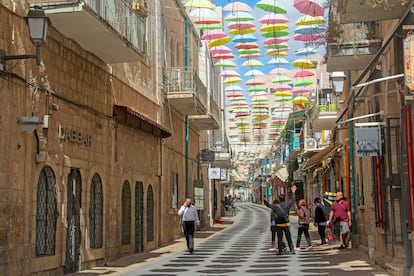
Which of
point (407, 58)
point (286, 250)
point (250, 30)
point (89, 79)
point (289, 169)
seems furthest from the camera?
point (289, 169)

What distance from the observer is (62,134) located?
12.7 meters

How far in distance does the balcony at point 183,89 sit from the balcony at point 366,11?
1155 centimetres

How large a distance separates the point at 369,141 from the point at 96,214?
6.76 metres

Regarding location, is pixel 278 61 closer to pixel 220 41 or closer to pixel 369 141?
pixel 220 41

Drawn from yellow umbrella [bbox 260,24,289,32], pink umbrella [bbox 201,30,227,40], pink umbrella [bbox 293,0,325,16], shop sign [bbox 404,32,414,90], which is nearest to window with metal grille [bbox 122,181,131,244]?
pink umbrella [bbox 293,0,325,16]

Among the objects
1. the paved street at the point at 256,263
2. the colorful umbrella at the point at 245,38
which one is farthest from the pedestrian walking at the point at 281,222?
the colorful umbrella at the point at 245,38

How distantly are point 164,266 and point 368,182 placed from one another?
5.85m

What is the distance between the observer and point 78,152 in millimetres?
13742

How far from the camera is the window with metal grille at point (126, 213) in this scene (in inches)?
684

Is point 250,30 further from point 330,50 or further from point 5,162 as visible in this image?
point 5,162

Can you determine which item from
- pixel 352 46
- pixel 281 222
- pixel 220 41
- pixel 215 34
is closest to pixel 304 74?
pixel 220 41

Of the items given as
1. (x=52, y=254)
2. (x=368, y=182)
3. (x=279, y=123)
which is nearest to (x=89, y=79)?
(x=52, y=254)

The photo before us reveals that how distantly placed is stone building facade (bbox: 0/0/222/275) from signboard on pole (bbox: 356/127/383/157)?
5736 millimetres

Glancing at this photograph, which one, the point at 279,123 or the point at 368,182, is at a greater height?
the point at 279,123
